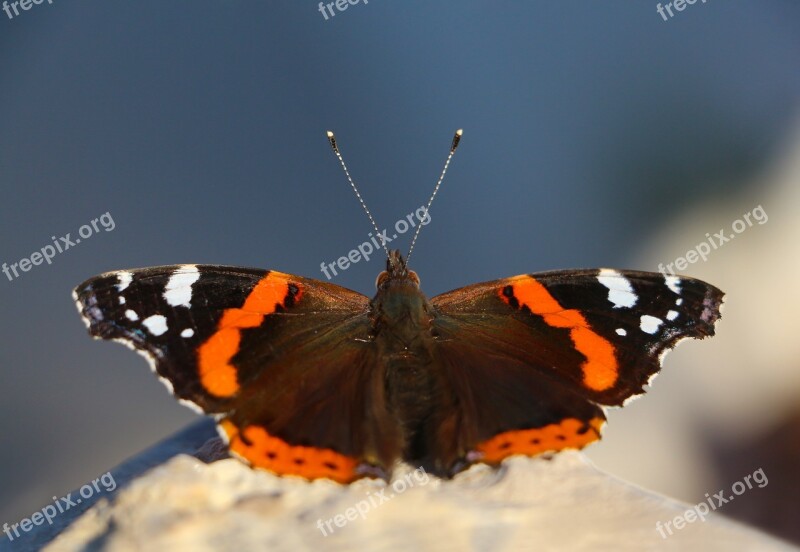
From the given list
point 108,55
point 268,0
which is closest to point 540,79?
point 268,0

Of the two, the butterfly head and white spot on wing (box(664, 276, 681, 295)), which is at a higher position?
the butterfly head

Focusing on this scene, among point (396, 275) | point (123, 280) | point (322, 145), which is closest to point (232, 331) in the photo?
point (123, 280)

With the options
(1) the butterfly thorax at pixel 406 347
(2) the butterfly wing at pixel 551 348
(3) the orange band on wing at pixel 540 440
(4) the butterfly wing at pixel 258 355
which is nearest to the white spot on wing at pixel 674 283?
(2) the butterfly wing at pixel 551 348

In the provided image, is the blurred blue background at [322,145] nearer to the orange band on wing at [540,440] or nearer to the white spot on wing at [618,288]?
the white spot on wing at [618,288]

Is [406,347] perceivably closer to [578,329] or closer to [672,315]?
[578,329]

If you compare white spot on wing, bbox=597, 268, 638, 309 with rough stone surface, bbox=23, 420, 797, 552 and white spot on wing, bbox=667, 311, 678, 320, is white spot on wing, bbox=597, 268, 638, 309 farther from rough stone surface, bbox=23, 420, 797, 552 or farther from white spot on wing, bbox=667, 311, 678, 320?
rough stone surface, bbox=23, 420, 797, 552

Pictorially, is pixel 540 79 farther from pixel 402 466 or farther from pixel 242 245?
pixel 402 466

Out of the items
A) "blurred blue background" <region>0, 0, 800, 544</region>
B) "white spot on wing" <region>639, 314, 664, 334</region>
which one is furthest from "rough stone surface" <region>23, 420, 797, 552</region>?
"blurred blue background" <region>0, 0, 800, 544</region>
